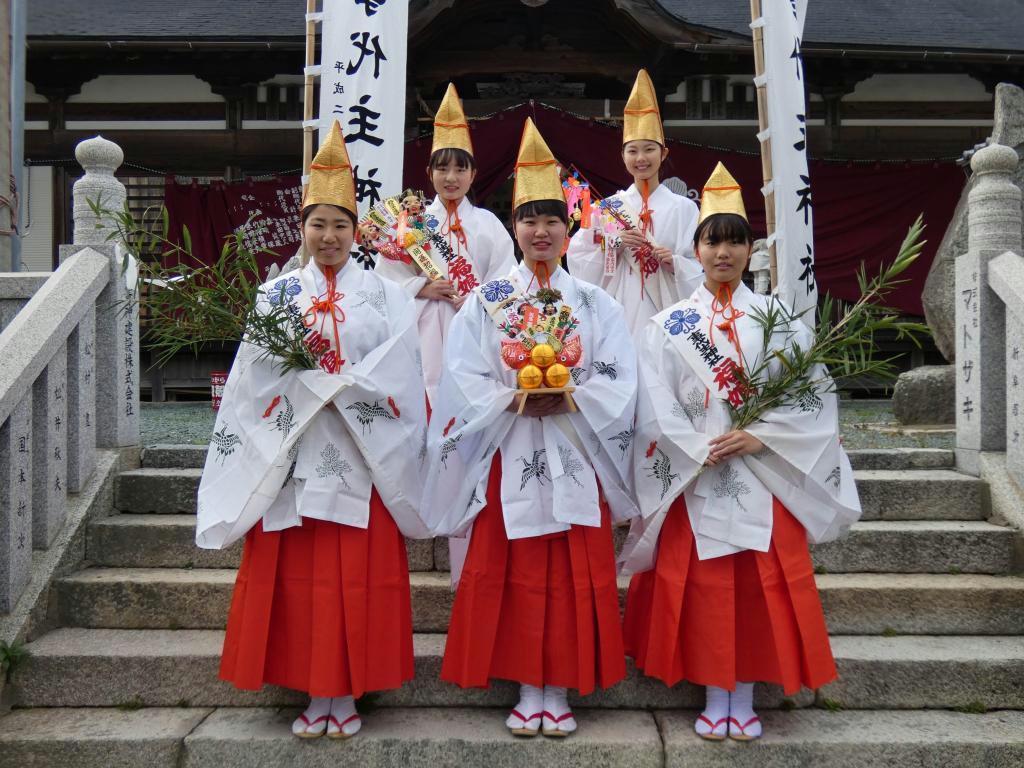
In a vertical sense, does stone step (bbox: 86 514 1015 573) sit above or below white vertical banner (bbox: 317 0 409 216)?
below

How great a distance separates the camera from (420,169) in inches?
392

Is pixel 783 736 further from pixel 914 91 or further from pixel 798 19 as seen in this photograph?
pixel 914 91

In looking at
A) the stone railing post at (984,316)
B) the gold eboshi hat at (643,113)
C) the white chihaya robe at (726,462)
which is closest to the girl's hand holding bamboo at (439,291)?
the gold eboshi hat at (643,113)

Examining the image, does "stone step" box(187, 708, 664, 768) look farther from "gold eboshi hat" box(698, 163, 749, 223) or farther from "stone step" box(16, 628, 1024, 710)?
"gold eboshi hat" box(698, 163, 749, 223)

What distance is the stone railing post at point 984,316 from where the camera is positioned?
188 inches

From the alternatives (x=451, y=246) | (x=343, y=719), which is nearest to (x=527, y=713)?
(x=343, y=719)

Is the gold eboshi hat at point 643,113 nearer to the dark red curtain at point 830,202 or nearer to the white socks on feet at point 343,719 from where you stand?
the white socks on feet at point 343,719

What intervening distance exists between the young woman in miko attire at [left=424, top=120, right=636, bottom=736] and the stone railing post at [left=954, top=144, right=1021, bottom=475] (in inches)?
106

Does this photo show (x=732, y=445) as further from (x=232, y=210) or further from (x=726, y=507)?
(x=232, y=210)

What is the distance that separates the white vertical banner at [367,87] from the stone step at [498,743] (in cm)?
316

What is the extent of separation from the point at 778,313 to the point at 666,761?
5.91 feet

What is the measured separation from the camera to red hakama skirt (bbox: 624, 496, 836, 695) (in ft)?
10.2

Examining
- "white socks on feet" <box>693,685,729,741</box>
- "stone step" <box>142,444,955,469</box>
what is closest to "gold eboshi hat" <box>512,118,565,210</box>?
"white socks on feet" <box>693,685,729,741</box>

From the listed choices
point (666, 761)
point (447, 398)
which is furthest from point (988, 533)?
point (447, 398)
